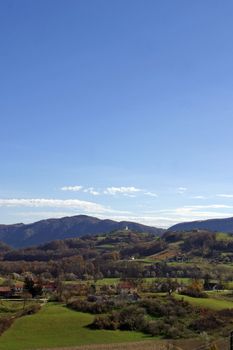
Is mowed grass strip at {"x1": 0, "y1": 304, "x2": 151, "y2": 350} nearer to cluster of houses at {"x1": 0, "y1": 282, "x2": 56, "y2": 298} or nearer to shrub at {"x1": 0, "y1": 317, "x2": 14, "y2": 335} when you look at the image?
shrub at {"x1": 0, "y1": 317, "x2": 14, "y2": 335}

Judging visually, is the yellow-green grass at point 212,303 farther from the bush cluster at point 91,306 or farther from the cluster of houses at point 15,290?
the cluster of houses at point 15,290

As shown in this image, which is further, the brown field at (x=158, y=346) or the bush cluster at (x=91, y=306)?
the bush cluster at (x=91, y=306)

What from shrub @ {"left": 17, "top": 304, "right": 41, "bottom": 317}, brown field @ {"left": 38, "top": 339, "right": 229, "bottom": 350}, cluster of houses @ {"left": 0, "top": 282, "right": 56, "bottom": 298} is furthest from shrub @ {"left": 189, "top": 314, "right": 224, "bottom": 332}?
cluster of houses @ {"left": 0, "top": 282, "right": 56, "bottom": 298}

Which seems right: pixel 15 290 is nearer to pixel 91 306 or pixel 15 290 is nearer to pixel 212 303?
pixel 91 306

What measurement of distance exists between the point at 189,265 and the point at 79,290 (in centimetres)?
6715

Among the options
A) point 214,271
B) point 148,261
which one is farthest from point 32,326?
point 148,261

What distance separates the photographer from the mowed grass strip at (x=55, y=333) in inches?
2303

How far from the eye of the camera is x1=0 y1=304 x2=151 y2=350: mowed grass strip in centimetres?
5850

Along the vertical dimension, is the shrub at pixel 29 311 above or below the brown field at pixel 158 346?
above

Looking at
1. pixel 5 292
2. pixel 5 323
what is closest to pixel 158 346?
pixel 5 323

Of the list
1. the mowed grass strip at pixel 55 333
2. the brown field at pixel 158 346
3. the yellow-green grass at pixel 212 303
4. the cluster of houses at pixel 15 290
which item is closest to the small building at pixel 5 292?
the cluster of houses at pixel 15 290

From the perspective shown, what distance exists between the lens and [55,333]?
210ft

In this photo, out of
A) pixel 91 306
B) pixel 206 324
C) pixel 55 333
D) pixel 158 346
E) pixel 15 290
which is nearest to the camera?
pixel 158 346

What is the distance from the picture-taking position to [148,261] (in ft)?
623
